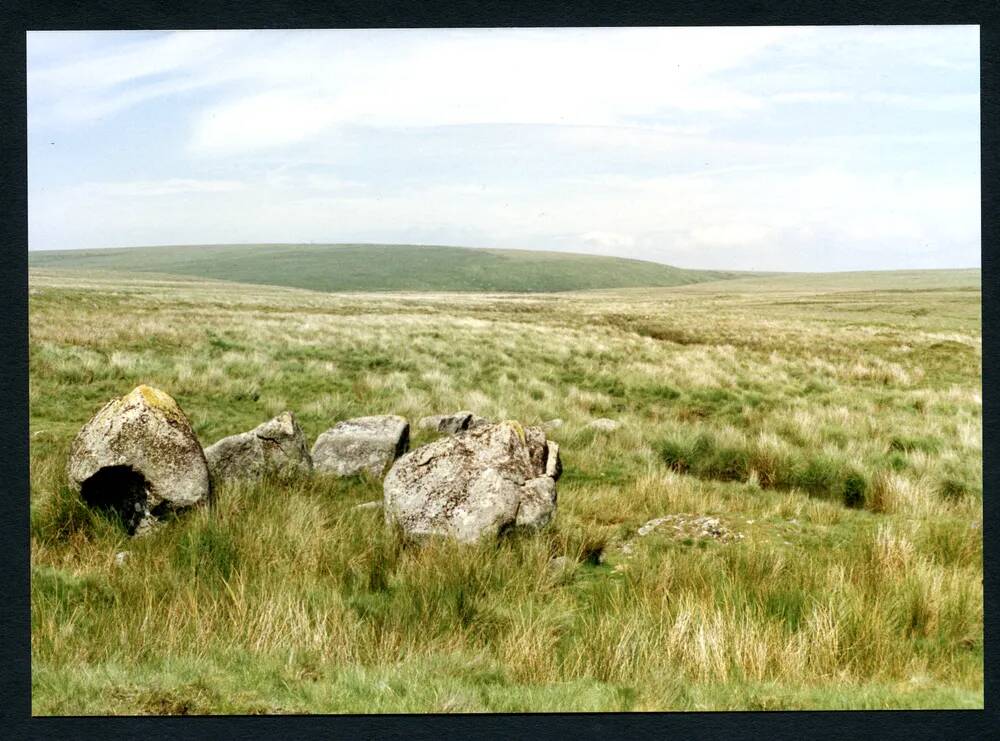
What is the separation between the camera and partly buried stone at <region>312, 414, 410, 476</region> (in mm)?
7516

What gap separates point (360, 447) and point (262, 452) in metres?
1.06

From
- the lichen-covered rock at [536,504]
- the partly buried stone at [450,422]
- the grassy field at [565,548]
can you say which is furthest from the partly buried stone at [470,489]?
the partly buried stone at [450,422]

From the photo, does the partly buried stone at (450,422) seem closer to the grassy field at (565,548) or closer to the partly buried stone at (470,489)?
the grassy field at (565,548)

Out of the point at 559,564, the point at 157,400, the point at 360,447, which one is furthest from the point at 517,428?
the point at 157,400

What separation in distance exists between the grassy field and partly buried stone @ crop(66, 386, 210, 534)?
22 centimetres

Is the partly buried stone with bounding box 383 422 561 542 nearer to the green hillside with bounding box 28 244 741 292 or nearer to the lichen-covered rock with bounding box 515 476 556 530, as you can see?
the lichen-covered rock with bounding box 515 476 556 530

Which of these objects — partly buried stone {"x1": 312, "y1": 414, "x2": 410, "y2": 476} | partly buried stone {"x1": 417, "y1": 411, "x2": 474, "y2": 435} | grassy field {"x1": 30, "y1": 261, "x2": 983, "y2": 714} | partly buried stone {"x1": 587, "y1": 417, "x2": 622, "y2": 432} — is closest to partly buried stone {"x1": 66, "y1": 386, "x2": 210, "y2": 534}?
grassy field {"x1": 30, "y1": 261, "x2": 983, "y2": 714}

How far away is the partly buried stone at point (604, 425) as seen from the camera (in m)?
8.68

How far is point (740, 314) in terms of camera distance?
15.6 meters

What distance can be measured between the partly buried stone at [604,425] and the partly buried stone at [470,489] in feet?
7.75

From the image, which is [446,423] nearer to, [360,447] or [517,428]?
[360,447]

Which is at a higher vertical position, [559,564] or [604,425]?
[604,425]

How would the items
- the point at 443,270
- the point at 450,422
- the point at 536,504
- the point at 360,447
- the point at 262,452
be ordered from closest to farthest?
the point at 536,504 → the point at 262,452 → the point at 360,447 → the point at 450,422 → the point at 443,270

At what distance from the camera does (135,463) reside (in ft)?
19.7
